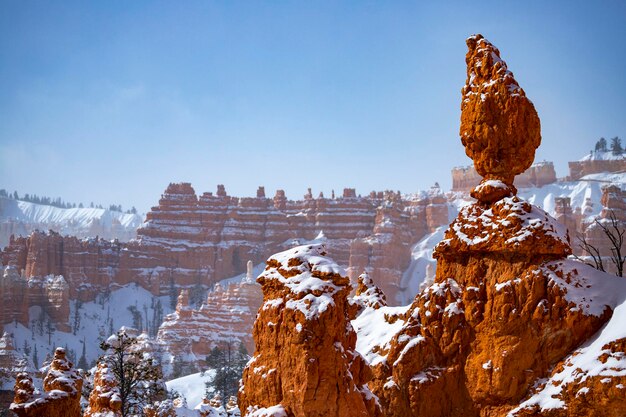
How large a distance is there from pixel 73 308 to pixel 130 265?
20.5 metres

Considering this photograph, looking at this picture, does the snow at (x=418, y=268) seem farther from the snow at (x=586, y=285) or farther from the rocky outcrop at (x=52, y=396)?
the rocky outcrop at (x=52, y=396)

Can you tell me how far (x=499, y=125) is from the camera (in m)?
26.2

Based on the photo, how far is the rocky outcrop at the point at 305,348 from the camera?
18.6m

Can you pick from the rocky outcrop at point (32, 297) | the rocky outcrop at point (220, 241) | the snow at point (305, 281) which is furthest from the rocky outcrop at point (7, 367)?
the snow at point (305, 281)

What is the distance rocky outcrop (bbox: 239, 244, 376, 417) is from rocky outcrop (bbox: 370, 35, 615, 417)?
607 cm

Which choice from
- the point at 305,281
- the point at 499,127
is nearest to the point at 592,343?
the point at 499,127

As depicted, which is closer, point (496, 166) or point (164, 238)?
point (496, 166)

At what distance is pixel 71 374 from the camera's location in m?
26.3

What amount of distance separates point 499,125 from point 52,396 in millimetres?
14607

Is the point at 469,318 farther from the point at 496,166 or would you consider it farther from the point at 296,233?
the point at 296,233

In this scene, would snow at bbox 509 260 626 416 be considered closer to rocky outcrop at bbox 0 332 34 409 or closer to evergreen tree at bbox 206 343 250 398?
evergreen tree at bbox 206 343 250 398

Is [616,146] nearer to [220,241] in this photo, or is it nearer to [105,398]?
[220,241]

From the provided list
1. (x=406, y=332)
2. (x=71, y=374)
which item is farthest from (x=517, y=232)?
(x=71, y=374)

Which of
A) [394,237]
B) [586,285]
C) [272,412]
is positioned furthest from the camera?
[394,237]
